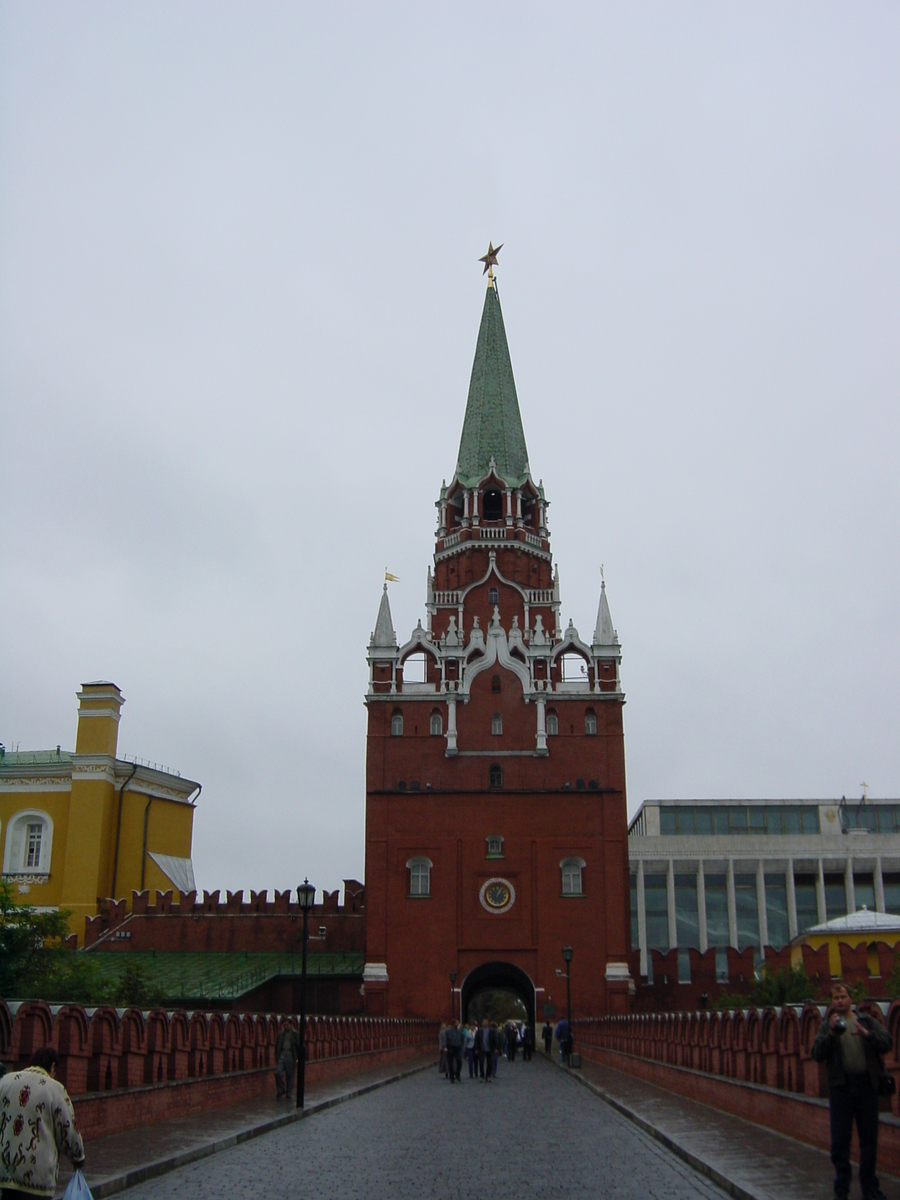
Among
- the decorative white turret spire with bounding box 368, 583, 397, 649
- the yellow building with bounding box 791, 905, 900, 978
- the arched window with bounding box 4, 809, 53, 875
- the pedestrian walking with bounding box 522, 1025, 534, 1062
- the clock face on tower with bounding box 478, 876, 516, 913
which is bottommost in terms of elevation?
the pedestrian walking with bounding box 522, 1025, 534, 1062

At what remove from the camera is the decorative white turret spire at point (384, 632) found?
47.9m

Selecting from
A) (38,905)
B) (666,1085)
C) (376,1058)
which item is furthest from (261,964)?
(666,1085)

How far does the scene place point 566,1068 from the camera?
99.8 feet

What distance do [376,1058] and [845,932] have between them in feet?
77.7

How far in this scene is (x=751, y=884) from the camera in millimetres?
66875

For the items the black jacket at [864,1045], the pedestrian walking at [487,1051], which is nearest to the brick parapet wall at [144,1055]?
the pedestrian walking at [487,1051]

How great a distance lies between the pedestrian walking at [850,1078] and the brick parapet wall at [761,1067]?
89 centimetres

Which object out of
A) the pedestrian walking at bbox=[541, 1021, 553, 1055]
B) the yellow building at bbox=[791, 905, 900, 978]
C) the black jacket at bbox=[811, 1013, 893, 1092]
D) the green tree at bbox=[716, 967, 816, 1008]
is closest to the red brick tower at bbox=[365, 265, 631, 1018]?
the pedestrian walking at bbox=[541, 1021, 553, 1055]

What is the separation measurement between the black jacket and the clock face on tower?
3627 cm

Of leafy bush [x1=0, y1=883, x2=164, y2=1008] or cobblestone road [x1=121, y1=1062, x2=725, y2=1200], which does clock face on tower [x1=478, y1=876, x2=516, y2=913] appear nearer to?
leafy bush [x1=0, y1=883, x2=164, y2=1008]

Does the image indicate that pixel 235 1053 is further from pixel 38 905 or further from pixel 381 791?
pixel 38 905

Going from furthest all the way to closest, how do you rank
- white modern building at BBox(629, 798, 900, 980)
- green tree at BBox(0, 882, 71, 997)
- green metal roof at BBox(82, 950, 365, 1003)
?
white modern building at BBox(629, 798, 900, 980) < green metal roof at BBox(82, 950, 365, 1003) < green tree at BBox(0, 882, 71, 997)

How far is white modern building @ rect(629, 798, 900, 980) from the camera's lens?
2586 inches

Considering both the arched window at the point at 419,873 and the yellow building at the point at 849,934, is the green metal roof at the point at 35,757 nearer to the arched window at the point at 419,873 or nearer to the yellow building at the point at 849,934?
the arched window at the point at 419,873
